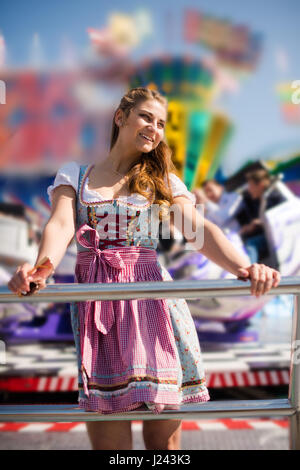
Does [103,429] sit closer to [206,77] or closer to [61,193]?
[61,193]

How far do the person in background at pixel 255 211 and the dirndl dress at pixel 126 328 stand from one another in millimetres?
1984

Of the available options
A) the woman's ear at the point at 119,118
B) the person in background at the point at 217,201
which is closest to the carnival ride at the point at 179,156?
the person in background at the point at 217,201

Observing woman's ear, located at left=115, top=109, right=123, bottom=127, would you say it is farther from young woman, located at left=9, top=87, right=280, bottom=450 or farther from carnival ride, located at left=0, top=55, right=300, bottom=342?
carnival ride, located at left=0, top=55, right=300, bottom=342

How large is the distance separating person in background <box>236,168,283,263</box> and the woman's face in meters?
1.99

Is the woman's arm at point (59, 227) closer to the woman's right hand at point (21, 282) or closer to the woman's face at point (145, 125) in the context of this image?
the woman's right hand at point (21, 282)

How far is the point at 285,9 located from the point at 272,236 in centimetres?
136

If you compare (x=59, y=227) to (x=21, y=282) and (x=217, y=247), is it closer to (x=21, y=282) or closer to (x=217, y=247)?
(x=21, y=282)

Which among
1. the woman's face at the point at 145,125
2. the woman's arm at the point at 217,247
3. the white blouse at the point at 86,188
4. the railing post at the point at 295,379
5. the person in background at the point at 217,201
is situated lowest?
the railing post at the point at 295,379

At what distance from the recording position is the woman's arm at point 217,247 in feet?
3.69

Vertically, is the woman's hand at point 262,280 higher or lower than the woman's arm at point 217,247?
lower

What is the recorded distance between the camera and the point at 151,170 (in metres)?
1.40

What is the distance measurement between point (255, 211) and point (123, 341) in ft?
7.39

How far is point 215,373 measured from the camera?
3.05 metres

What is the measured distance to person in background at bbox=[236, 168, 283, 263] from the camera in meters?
3.25
